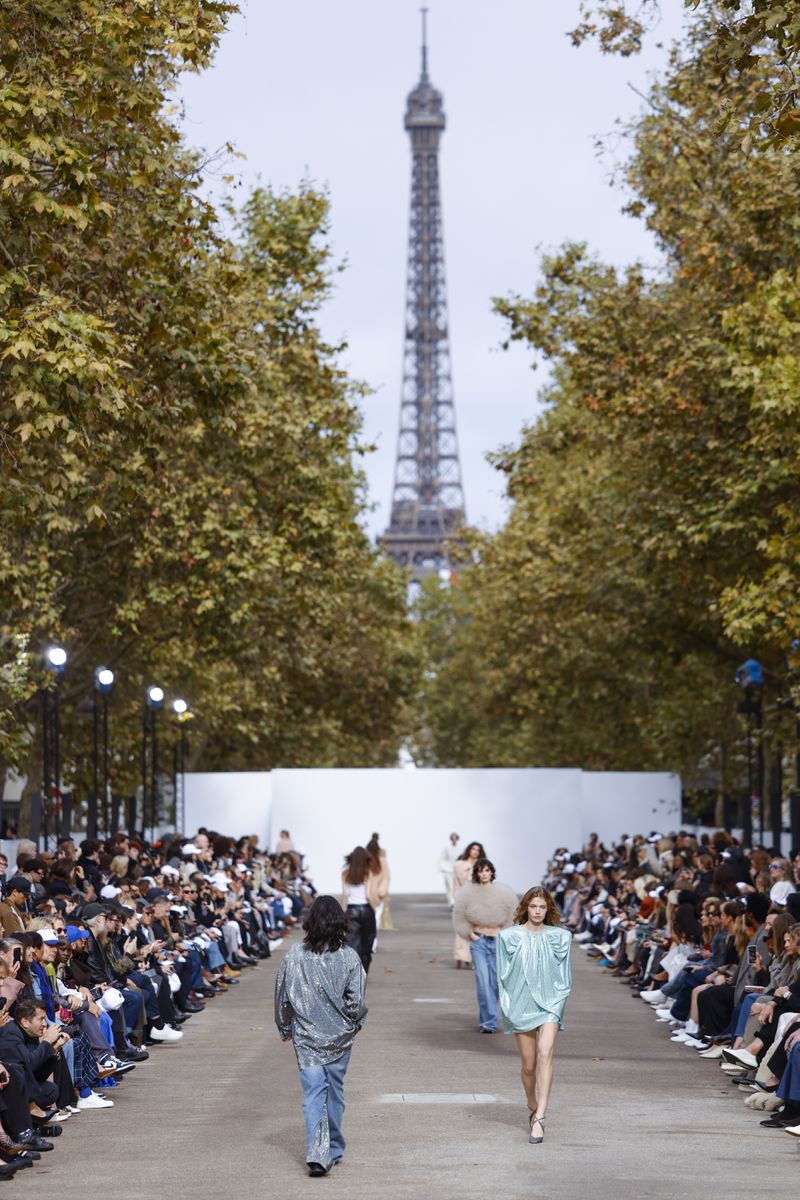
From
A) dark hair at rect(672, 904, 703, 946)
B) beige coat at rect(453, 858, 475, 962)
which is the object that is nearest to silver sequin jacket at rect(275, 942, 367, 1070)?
dark hair at rect(672, 904, 703, 946)

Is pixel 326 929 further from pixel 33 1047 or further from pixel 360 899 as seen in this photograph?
pixel 360 899

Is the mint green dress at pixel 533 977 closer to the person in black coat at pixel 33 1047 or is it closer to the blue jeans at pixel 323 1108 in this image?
the blue jeans at pixel 323 1108

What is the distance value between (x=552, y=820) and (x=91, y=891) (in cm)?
2807

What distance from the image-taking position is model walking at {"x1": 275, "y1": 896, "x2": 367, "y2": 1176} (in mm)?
11414

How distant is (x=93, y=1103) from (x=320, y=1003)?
355 centimetres

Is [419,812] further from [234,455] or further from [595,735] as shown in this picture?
Result: [234,455]

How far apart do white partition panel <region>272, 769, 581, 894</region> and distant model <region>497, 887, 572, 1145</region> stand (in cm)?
3279

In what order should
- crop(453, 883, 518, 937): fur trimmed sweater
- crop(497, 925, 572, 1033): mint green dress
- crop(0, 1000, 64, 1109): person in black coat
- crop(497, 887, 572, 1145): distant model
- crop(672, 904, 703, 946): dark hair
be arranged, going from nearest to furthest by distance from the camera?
crop(0, 1000, 64, 1109): person in black coat → crop(497, 887, 572, 1145): distant model → crop(497, 925, 572, 1033): mint green dress → crop(453, 883, 518, 937): fur trimmed sweater → crop(672, 904, 703, 946): dark hair

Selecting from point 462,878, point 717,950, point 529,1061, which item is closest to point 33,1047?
point 529,1061

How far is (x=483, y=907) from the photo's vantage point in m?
19.0

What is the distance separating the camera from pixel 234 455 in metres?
31.8

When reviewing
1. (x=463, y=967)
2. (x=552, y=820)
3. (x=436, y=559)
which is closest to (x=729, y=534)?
(x=463, y=967)

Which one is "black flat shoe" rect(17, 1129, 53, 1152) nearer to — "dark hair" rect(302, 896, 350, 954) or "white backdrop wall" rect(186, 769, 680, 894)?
"dark hair" rect(302, 896, 350, 954)

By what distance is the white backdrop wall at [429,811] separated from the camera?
150 feet
